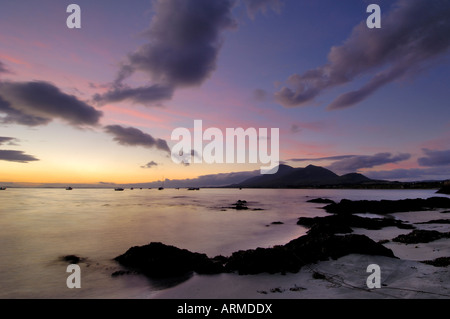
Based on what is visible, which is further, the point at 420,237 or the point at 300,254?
the point at 420,237

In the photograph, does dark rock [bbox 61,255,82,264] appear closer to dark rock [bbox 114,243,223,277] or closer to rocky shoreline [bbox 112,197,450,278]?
rocky shoreline [bbox 112,197,450,278]

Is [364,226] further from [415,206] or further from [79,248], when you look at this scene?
[415,206]

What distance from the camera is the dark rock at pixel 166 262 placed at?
10727mm

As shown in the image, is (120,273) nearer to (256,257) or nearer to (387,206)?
(256,257)

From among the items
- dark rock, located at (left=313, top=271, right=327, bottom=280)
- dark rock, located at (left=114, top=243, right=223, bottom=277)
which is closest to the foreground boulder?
dark rock, located at (left=114, top=243, right=223, bottom=277)

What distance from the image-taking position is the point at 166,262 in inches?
436

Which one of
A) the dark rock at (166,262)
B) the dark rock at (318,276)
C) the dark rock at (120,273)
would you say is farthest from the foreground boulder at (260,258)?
the dark rock at (318,276)

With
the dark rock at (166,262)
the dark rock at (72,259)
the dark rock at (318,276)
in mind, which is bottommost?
the dark rock at (72,259)

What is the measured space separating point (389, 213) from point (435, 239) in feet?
83.4

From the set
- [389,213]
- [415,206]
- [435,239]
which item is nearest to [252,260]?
[435,239]

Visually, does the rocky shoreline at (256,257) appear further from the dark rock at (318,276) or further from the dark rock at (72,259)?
the dark rock at (72,259)

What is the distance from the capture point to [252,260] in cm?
1010

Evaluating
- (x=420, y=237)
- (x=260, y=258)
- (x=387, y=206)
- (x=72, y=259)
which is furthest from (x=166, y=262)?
(x=387, y=206)
